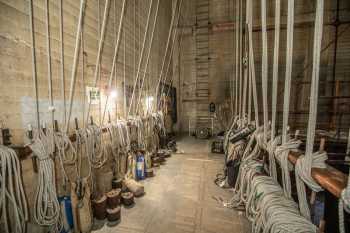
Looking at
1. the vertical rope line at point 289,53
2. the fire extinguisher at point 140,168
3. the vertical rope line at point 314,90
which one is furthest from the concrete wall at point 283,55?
the vertical rope line at point 314,90

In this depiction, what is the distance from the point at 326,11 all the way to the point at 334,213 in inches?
327

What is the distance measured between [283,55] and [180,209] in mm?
6902

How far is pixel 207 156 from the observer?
449cm

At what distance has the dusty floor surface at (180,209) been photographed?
193 centimetres

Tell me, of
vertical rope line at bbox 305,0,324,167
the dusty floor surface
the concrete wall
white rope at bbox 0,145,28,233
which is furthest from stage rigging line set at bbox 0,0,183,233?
the concrete wall

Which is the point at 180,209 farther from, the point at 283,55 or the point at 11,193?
the point at 283,55

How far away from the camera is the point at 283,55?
6570 mm

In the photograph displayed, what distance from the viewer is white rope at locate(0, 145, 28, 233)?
1.29 metres

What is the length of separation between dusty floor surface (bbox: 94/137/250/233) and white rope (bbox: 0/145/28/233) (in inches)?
31.3

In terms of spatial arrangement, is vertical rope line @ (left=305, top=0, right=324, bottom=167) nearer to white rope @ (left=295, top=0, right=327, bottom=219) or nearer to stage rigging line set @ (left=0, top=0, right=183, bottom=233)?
white rope @ (left=295, top=0, right=327, bottom=219)

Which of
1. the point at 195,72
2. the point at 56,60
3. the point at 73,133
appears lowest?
the point at 73,133

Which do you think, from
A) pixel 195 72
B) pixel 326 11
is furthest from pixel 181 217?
pixel 326 11

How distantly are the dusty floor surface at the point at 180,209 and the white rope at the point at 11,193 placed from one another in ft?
2.61

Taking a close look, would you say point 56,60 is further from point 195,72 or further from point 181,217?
point 195,72
